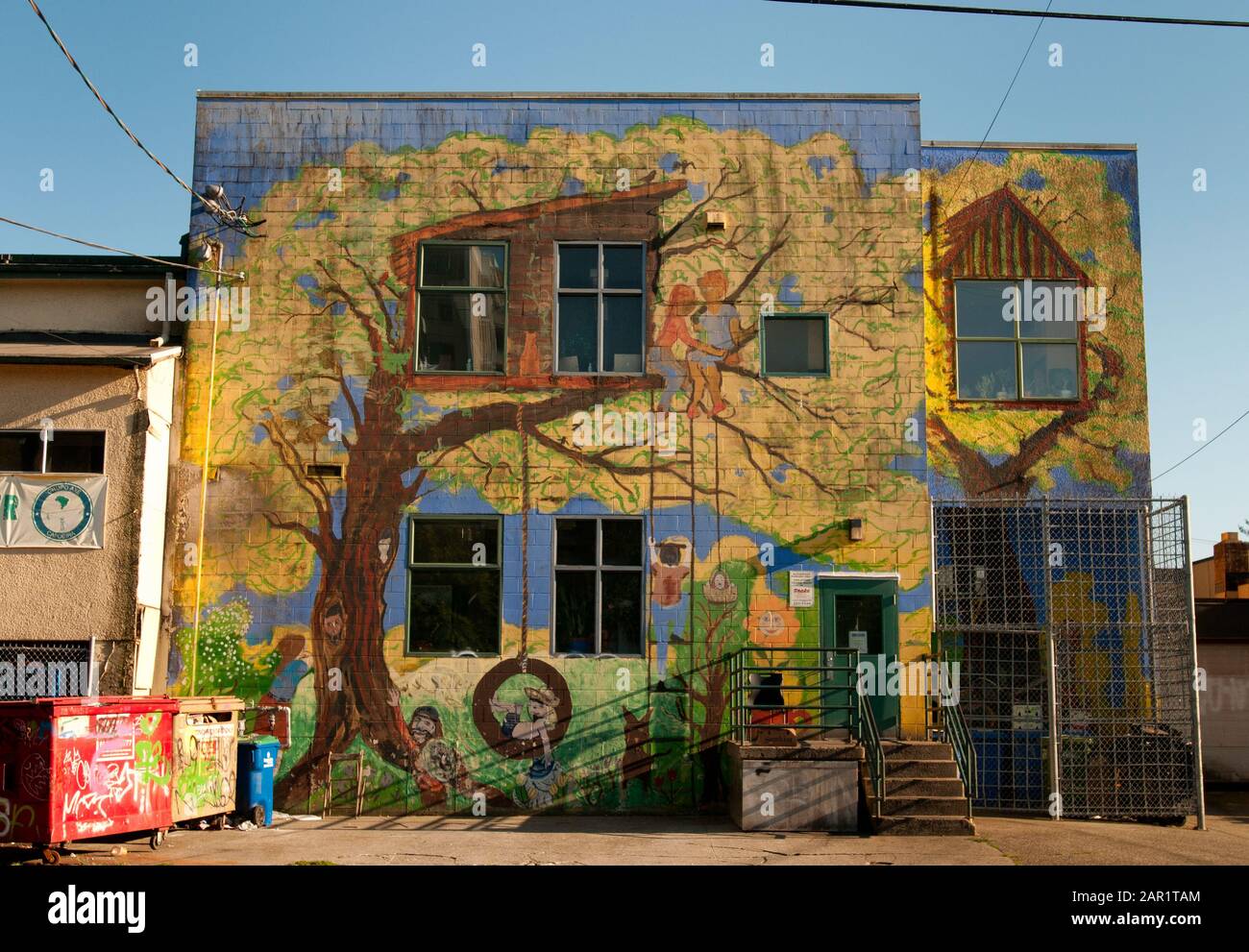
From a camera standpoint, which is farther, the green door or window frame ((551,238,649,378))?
window frame ((551,238,649,378))

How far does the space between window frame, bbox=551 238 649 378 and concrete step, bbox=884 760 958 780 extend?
579cm

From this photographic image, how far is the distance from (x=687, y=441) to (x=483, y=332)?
3059mm

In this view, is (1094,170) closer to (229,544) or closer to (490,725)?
(490,725)

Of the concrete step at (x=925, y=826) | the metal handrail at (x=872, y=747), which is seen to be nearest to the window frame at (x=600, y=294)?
the metal handrail at (x=872, y=747)

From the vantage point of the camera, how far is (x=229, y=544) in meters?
16.1

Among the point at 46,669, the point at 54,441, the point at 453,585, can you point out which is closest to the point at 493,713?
the point at 453,585

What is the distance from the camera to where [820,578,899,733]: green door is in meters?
15.8

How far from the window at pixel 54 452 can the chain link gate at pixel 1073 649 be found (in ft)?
35.1

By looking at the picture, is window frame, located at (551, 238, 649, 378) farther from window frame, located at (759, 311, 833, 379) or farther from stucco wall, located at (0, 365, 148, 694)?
stucco wall, located at (0, 365, 148, 694)

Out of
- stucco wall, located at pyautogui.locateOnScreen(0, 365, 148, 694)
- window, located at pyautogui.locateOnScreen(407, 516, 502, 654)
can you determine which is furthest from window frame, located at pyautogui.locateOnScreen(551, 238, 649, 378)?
stucco wall, located at pyautogui.locateOnScreen(0, 365, 148, 694)

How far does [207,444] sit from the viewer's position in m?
16.3

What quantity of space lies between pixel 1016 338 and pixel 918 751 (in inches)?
244

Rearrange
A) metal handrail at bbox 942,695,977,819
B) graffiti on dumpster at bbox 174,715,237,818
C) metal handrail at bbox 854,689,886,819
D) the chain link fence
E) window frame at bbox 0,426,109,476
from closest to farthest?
1. graffiti on dumpster at bbox 174,715,237,818
2. metal handrail at bbox 854,689,886,819
3. metal handrail at bbox 942,695,977,819
4. the chain link fence
5. window frame at bbox 0,426,109,476
